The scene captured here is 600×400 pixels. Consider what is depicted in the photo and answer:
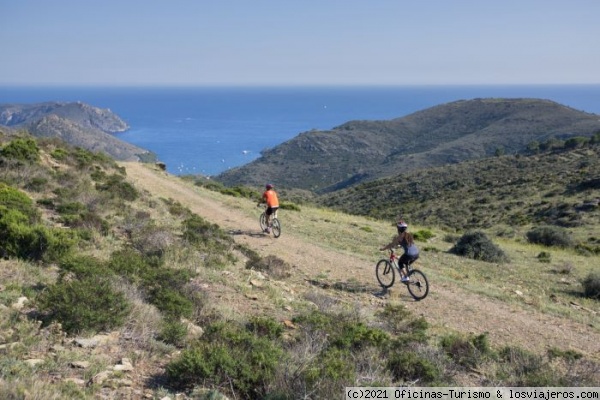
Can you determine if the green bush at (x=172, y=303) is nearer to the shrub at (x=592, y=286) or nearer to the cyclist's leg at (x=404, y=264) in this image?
the cyclist's leg at (x=404, y=264)

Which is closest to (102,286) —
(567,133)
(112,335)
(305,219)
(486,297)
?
(112,335)

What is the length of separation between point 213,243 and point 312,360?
8136 millimetres

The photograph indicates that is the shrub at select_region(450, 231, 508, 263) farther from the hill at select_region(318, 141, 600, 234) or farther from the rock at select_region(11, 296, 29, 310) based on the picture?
the rock at select_region(11, 296, 29, 310)

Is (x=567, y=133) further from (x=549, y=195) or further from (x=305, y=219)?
(x=305, y=219)

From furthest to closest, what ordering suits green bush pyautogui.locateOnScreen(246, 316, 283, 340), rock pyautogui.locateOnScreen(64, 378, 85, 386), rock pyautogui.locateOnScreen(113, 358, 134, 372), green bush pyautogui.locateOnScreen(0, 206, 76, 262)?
green bush pyautogui.locateOnScreen(0, 206, 76, 262) < green bush pyautogui.locateOnScreen(246, 316, 283, 340) < rock pyautogui.locateOnScreen(113, 358, 134, 372) < rock pyautogui.locateOnScreen(64, 378, 85, 386)

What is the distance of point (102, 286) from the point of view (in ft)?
20.9

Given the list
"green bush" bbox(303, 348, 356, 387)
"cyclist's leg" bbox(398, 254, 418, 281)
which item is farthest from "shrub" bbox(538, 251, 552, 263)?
"green bush" bbox(303, 348, 356, 387)

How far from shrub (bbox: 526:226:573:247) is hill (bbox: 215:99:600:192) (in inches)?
2587

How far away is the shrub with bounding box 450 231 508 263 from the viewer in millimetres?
17297

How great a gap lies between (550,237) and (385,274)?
15.7m

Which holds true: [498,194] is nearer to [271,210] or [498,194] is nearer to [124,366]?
[271,210]

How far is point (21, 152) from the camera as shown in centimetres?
1922

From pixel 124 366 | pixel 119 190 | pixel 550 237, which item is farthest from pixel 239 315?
pixel 550 237

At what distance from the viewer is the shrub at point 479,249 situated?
681 inches
